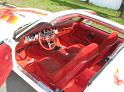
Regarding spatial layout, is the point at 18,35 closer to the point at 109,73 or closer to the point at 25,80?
the point at 25,80

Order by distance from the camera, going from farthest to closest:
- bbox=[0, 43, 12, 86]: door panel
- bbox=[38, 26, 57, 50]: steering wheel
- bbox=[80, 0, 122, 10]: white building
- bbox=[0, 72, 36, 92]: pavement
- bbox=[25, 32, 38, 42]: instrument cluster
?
bbox=[80, 0, 122, 10]: white building
bbox=[38, 26, 57, 50]: steering wheel
bbox=[25, 32, 38, 42]: instrument cluster
bbox=[0, 72, 36, 92]: pavement
bbox=[0, 43, 12, 86]: door panel

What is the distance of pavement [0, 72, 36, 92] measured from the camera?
13.7 ft

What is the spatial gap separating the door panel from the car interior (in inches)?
16.4

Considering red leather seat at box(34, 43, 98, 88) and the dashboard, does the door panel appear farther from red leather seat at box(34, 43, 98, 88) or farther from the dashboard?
the dashboard

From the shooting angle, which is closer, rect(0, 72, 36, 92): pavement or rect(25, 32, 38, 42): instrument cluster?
rect(0, 72, 36, 92): pavement

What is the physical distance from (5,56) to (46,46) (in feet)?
6.03

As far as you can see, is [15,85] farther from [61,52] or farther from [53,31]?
[53,31]

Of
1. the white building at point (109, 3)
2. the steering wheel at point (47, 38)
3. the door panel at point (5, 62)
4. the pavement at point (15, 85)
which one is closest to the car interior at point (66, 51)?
the steering wheel at point (47, 38)

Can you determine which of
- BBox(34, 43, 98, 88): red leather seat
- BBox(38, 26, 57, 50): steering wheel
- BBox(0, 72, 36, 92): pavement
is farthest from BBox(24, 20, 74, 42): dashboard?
BBox(34, 43, 98, 88): red leather seat

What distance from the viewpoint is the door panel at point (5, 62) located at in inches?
157

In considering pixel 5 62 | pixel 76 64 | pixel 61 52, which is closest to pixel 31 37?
pixel 61 52

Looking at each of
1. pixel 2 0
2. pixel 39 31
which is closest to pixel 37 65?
pixel 39 31

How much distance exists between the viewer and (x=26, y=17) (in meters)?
5.32

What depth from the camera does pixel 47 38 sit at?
18.9 ft
